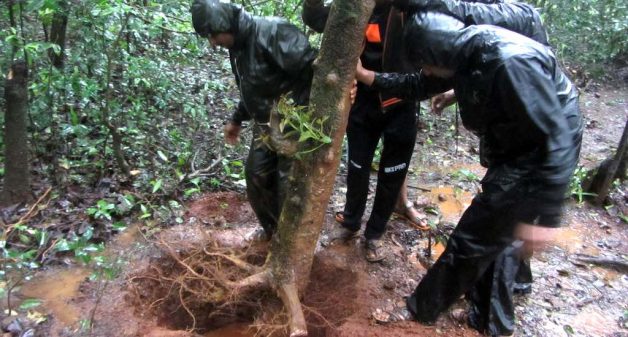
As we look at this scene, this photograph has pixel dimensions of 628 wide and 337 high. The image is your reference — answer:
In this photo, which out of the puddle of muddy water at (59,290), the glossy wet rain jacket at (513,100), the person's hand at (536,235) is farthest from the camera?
the puddle of muddy water at (59,290)

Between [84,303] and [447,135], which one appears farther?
[447,135]

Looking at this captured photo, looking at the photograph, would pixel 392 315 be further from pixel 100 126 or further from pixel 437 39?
pixel 100 126

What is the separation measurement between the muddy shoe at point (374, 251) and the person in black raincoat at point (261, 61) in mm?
787

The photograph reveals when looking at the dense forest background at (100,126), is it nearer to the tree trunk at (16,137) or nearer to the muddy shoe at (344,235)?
the tree trunk at (16,137)

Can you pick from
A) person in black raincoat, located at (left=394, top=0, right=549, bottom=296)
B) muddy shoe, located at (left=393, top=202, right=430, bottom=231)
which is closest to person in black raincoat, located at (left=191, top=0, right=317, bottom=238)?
person in black raincoat, located at (left=394, top=0, right=549, bottom=296)

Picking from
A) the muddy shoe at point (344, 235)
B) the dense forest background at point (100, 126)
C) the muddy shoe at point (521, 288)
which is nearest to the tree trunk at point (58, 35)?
the dense forest background at point (100, 126)

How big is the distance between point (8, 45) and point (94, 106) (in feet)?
4.26

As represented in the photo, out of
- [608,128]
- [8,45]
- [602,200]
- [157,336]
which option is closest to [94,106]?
[8,45]

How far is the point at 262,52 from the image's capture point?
294 centimetres

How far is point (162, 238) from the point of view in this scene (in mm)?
3512

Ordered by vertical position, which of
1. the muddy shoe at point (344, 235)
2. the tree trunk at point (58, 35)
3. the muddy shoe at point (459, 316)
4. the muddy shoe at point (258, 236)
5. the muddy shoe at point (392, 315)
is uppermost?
the tree trunk at point (58, 35)

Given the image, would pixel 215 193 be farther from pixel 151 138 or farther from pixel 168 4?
pixel 168 4

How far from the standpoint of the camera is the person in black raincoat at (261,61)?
2816mm

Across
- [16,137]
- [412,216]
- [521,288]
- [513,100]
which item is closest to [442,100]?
[412,216]
